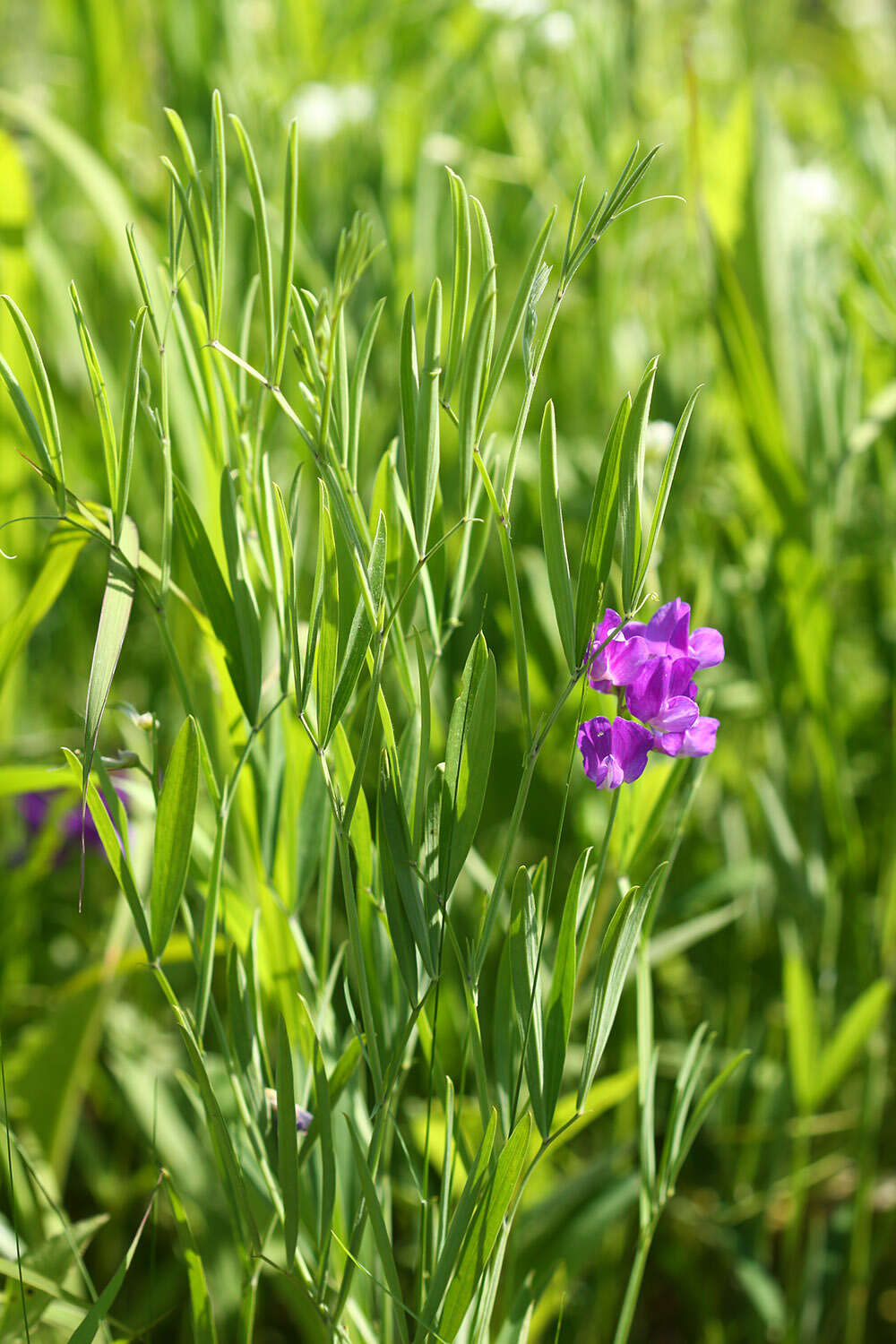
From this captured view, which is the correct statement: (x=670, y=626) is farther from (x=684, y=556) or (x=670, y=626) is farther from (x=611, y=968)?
(x=684, y=556)

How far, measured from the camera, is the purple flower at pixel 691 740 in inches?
13.2

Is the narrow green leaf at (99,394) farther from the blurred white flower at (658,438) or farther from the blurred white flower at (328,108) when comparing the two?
the blurred white flower at (328,108)

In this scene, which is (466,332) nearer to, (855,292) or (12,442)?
(12,442)

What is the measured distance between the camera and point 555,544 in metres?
0.31

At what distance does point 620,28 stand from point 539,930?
1017 mm

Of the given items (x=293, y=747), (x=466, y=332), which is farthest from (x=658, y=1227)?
(x=466, y=332)

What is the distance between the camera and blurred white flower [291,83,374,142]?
1016 millimetres

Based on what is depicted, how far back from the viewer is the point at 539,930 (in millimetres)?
343

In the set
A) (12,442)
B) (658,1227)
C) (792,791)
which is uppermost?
(12,442)

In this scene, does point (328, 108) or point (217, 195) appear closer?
point (217, 195)

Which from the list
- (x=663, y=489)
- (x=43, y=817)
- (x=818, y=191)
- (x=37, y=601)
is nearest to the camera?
(x=663, y=489)

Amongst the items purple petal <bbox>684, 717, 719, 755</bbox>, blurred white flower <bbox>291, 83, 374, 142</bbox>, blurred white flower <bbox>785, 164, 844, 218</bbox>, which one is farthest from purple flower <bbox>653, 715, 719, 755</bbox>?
blurred white flower <bbox>291, 83, 374, 142</bbox>

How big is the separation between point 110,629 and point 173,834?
7cm

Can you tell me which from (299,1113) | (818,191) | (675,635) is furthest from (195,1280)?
(818,191)
